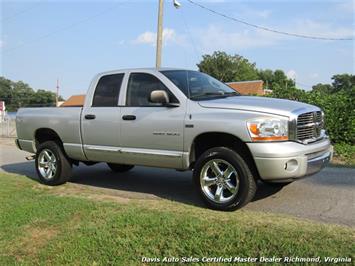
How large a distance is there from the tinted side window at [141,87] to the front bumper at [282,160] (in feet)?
6.02

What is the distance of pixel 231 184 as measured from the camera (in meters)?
5.83

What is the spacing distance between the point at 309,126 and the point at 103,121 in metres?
3.17

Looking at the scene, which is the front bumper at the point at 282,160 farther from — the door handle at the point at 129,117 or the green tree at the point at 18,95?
the green tree at the point at 18,95

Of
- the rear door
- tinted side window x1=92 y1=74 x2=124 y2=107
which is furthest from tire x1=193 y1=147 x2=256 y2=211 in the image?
tinted side window x1=92 y1=74 x2=124 y2=107

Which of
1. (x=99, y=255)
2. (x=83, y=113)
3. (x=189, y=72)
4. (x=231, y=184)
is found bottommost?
(x=99, y=255)

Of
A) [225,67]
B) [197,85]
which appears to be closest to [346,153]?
[197,85]

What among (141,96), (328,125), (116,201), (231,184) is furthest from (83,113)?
(328,125)

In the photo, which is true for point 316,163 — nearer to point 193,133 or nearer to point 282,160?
point 282,160

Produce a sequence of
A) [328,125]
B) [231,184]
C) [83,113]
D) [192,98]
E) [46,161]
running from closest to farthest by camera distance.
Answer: [231,184] → [192,98] → [83,113] → [46,161] → [328,125]

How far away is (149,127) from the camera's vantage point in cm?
657

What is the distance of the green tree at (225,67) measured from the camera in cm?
6875

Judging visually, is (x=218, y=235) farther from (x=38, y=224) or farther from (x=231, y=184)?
(x=38, y=224)

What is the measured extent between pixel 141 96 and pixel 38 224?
2444 mm

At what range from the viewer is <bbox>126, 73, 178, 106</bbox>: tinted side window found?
6762 millimetres
